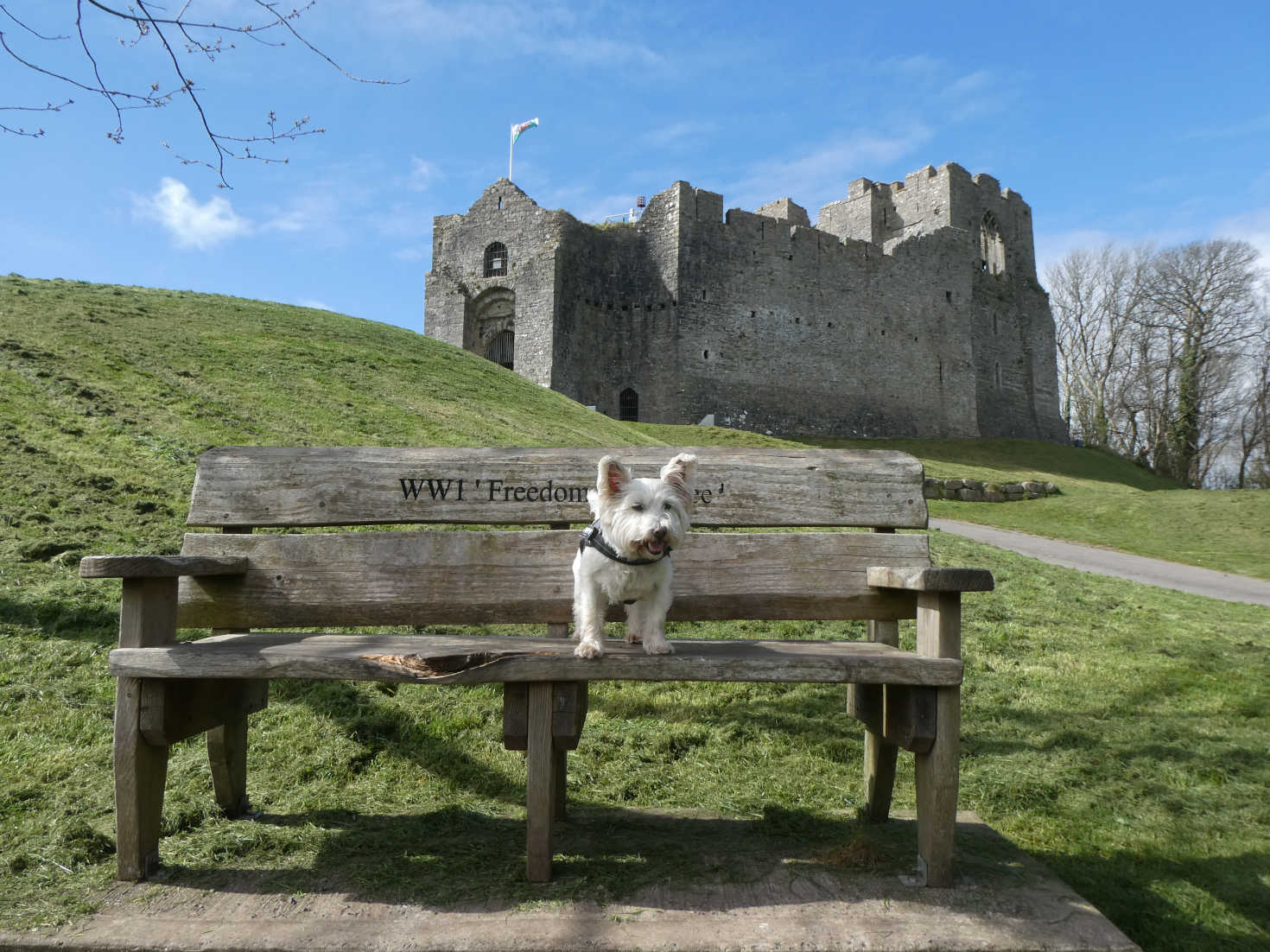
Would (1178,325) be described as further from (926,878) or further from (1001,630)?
(926,878)

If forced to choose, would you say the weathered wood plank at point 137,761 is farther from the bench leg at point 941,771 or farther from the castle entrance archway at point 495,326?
the castle entrance archway at point 495,326

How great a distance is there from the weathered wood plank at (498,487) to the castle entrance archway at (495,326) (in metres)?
28.0

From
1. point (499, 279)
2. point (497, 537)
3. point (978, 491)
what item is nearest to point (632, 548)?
point (497, 537)

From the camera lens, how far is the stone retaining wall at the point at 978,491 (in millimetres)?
23562

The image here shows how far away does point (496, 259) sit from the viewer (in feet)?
104

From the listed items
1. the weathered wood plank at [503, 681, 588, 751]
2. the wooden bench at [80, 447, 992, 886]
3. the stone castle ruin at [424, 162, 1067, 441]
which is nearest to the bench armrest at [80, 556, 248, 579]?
the wooden bench at [80, 447, 992, 886]

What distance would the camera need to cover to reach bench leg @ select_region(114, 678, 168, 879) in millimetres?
2703

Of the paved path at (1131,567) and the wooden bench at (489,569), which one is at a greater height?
the wooden bench at (489,569)

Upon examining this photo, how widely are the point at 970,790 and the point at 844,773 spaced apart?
1.89ft

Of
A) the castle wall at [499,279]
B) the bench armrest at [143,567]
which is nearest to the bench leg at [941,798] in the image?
the bench armrest at [143,567]

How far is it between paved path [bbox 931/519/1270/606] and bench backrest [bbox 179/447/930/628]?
9542mm

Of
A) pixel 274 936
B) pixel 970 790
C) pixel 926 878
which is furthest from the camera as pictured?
pixel 970 790

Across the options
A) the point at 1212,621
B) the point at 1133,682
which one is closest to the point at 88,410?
the point at 1133,682

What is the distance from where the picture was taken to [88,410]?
371 inches
